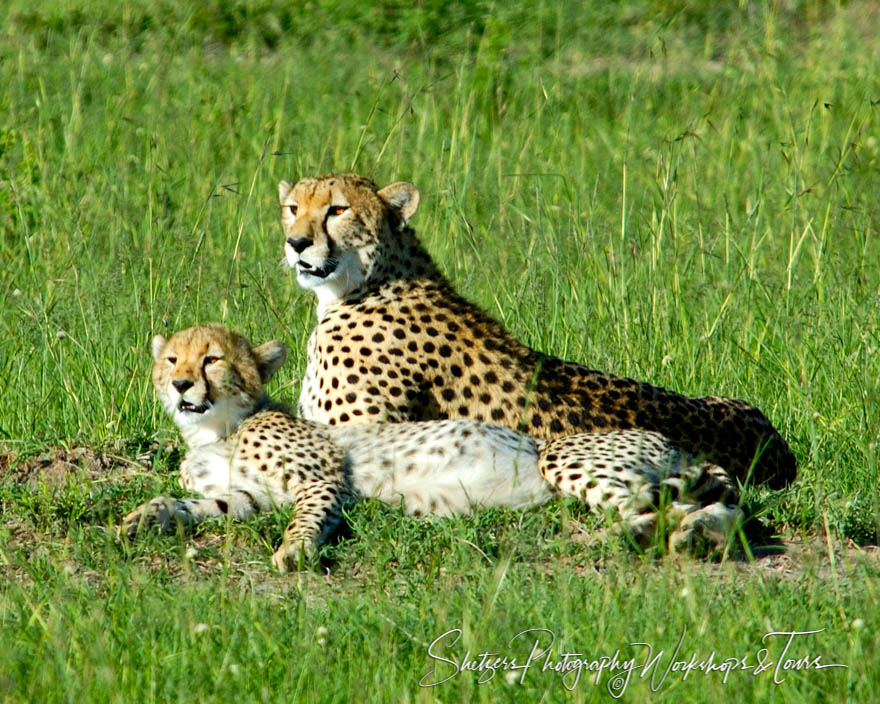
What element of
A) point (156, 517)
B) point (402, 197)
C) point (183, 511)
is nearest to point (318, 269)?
point (402, 197)

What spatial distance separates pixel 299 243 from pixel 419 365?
2.14 ft

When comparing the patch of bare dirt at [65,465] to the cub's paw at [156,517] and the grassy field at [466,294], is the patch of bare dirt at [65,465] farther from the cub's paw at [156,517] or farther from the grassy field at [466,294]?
the cub's paw at [156,517]

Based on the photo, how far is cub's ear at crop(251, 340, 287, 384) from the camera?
5.24 meters

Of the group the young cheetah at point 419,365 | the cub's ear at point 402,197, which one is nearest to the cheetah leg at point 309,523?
the young cheetah at point 419,365

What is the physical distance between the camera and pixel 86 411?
18.7ft

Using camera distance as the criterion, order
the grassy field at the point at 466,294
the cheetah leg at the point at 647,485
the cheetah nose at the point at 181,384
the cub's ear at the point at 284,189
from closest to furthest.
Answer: the grassy field at the point at 466,294 → the cheetah leg at the point at 647,485 → the cheetah nose at the point at 181,384 → the cub's ear at the point at 284,189

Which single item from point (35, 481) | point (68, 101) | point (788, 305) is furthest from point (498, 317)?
point (68, 101)

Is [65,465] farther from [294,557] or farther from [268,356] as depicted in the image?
Result: [294,557]

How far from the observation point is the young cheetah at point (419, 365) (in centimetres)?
524

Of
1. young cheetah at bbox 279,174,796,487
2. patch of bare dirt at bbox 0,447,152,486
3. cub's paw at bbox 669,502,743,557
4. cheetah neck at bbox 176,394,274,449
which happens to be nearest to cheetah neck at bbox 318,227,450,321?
young cheetah at bbox 279,174,796,487

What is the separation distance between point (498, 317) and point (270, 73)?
5.65 m

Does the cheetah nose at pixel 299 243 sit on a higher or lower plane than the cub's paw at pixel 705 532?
higher

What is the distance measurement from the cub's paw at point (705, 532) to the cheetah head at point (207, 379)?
160 centimetres

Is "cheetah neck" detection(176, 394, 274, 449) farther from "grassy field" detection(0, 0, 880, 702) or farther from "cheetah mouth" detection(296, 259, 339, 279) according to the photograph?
"cheetah mouth" detection(296, 259, 339, 279)
